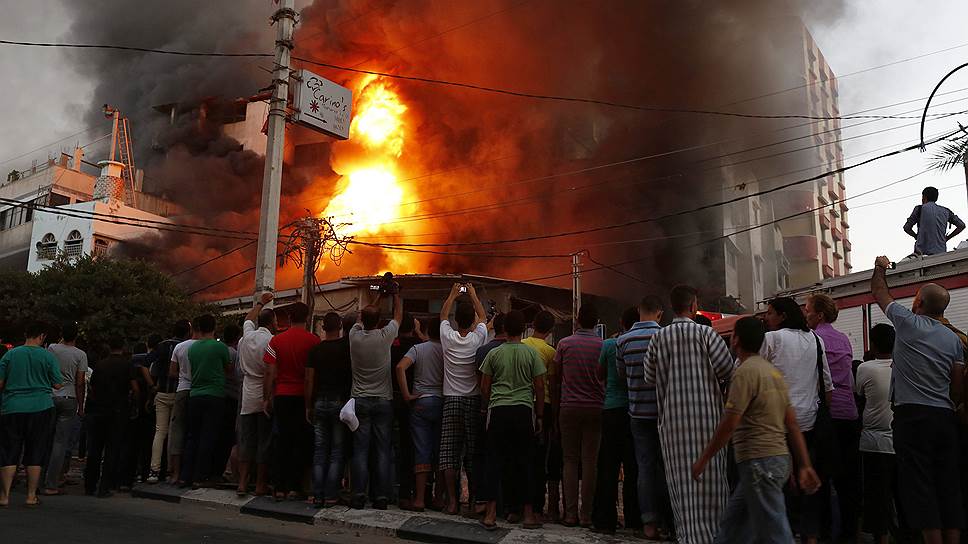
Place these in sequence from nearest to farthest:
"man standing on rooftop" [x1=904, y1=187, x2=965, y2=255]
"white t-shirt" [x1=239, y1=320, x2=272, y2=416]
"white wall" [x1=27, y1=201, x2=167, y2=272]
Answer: "white t-shirt" [x1=239, y1=320, x2=272, y2=416]
"man standing on rooftop" [x1=904, y1=187, x2=965, y2=255]
"white wall" [x1=27, y1=201, x2=167, y2=272]

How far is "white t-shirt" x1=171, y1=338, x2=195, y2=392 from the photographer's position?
793 centimetres

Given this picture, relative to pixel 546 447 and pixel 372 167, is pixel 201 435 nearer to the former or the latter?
pixel 546 447

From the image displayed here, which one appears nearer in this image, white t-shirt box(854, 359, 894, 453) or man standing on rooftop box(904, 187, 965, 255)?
white t-shirt box(854, 359, 894, 453)

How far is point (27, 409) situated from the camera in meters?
6.74

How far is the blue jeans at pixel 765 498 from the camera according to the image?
3895 millimetres

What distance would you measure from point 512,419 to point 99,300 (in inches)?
876

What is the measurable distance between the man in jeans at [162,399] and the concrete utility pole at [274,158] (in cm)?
302

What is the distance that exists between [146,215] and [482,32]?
24.7 m

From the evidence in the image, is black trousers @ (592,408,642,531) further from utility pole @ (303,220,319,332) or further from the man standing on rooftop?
utility pole @ (303,220,319,332)

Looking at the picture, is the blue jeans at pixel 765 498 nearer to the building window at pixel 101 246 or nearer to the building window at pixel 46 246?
the building window at pixel 101 246

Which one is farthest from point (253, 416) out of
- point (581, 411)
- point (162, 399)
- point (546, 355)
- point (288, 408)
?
point (581, 411)

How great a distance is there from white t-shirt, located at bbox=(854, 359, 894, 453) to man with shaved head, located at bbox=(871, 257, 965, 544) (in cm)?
74

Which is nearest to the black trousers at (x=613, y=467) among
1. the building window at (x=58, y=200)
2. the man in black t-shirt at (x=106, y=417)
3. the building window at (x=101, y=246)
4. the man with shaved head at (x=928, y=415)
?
the man with shaved head at (x=928, y=415)

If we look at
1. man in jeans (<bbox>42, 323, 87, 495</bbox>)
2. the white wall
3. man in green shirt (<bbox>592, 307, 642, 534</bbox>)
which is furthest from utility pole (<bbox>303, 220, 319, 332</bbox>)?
the white wall
